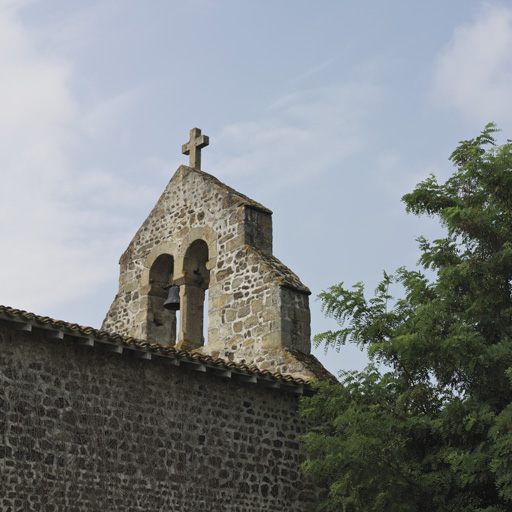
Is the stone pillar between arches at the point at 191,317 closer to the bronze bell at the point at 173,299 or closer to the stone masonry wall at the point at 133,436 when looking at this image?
the bronze bell at the point at 173,299

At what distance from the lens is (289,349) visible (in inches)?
583

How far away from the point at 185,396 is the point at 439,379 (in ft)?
11.4

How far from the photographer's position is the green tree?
11.5 metres

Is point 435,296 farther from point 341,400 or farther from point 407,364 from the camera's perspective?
point 341,400

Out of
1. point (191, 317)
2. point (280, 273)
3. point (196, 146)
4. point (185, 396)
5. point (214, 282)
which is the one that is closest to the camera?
point (185, 396)

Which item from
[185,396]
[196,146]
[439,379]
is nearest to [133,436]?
[185,396]

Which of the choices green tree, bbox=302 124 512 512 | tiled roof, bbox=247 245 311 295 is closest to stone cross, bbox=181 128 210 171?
tiled roof, bbox=247 245 311 295

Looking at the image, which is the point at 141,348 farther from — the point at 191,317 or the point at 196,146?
the point at 196,146

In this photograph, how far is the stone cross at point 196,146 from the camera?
1812 cm

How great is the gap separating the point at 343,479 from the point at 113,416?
308 cm

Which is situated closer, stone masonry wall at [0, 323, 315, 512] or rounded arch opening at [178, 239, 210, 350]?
stone masonry wall at [0, 323, 315, 512]

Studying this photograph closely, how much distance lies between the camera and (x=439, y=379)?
40.3 ft

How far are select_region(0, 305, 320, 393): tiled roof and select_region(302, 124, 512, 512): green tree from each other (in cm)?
66

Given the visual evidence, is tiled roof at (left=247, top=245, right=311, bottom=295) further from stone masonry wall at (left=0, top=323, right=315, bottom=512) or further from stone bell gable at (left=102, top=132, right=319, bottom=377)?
stone masonry wall at (left=0, top=323, right=315, bottom=512)
